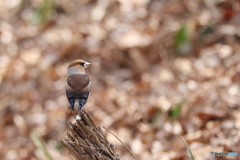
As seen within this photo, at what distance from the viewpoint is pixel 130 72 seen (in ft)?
14.4

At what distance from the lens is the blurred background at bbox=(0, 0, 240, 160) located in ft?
11.1

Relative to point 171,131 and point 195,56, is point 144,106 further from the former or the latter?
point 195,56

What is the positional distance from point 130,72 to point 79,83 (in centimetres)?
246

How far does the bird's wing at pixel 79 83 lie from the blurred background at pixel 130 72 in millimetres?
1304

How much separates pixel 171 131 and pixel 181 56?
1.28 meters

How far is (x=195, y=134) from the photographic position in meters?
3.20

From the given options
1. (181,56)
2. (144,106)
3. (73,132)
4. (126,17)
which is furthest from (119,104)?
(73,132)

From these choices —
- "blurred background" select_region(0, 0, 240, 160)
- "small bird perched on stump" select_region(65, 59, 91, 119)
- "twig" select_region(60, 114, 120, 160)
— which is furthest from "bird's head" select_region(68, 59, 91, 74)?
"blurred background" select_region(0, 0, 240, 160)

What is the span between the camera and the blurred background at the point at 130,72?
337cm

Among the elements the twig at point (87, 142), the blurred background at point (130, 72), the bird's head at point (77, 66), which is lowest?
the twig at point (87, 142)

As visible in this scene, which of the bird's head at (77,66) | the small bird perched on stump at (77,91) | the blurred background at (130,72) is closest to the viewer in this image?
the small bird perched on stump at (77,91)

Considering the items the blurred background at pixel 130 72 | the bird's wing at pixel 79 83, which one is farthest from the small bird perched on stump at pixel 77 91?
the blurred background at pixel 130 72

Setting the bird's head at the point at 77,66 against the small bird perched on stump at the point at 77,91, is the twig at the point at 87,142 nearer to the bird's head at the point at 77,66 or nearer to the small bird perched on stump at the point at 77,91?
the small bird perched on stump at the point at 77,91

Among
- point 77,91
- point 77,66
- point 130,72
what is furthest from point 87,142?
point 130,72
